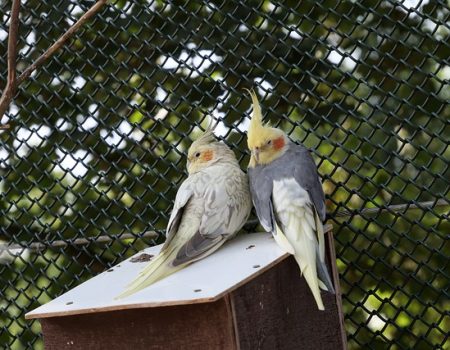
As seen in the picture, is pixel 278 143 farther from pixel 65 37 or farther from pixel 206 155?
pixel 65 37

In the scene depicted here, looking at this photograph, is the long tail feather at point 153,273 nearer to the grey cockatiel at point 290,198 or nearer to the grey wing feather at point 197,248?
the grey wing feather at point 197,248

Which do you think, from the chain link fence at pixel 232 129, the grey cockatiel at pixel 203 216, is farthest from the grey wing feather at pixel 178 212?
the chain link fence at pixel 232 129

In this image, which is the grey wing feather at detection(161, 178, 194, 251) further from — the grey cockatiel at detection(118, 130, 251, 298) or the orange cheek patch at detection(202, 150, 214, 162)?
the orange cheek patch at detection(202, 150, 214, 162)

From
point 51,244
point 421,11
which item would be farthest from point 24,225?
point 421,11

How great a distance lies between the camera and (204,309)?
162 cm

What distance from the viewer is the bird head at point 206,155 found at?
1952mm

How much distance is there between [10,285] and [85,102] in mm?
610

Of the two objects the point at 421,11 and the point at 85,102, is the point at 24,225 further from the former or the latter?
the point at 421,11

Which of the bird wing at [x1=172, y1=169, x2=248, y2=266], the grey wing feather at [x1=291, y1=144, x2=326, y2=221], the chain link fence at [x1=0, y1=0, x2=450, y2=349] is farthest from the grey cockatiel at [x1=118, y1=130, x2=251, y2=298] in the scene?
the chain link fence at [x1=0, y1=0, x2=450, y2=349]

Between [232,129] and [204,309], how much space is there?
862mm

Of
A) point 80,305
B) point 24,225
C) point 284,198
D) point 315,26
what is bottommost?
point 24,225

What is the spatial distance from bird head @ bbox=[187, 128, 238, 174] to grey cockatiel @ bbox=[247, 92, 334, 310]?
79 millimetres

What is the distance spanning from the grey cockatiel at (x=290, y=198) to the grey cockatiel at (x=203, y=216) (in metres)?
0.05

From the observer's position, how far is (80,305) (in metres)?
1.69
